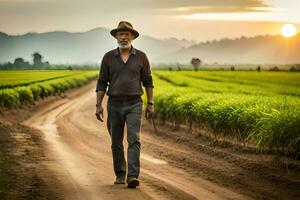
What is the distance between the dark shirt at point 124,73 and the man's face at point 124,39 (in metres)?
0.12

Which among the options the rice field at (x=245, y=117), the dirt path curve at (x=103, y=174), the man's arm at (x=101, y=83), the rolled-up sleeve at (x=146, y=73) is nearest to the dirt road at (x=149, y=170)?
the dirt path curve at (x=103, y=174)

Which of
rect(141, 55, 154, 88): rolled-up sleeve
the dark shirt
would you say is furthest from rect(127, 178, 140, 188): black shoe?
rect(141, 55, 154, 88): rolled-up sleeve

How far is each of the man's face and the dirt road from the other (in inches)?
83.0

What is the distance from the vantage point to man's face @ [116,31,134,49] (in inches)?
342

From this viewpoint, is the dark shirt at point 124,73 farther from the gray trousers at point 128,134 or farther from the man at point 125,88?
the gray trousers at point 128,134

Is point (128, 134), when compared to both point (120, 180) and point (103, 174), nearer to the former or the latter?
point (120, 180)

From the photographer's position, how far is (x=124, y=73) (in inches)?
345

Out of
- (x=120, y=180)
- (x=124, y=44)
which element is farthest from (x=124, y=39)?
(x=120, y=180)

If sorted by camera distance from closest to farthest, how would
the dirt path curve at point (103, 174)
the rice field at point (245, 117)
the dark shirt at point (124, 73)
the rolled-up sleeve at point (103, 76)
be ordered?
the dirt path curve at point (103, 174) < the dark shirt at point (124, 73) < the rolled-up sleeve at point (103, 76) < the rice field at point (245, 117)

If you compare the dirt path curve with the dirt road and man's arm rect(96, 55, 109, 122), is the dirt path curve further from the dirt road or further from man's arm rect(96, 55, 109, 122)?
man's arm rect(96, 55, 109, 122)

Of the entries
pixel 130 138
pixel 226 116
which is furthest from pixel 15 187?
pixel 226 116

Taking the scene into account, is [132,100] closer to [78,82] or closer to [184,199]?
[184,199]

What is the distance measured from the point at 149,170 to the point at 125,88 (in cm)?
214

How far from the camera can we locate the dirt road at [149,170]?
26.6ft
